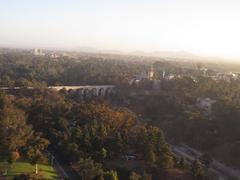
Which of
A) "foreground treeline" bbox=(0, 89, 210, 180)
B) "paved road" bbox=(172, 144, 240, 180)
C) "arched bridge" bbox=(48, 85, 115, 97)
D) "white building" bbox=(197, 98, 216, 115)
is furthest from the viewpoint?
"arched bridge" bbox=(48, 85, 115, 97)

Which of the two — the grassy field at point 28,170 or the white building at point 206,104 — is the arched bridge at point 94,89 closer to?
the white building at point 206,104

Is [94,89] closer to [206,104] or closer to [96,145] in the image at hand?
[206,104]

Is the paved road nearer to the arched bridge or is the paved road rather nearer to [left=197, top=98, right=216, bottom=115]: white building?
[left=197, top=98, right=216, bottom=115]: white building

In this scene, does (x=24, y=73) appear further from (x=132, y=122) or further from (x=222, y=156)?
(x=222, y=156)

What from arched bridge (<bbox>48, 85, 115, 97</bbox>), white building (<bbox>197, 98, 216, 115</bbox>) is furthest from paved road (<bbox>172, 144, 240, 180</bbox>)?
arched bridge (<bbox>48, 85, 115, 97</bbox>)

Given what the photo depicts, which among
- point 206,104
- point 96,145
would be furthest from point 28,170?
point 206,104

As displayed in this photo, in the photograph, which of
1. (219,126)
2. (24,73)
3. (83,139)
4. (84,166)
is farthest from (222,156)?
(24,73)

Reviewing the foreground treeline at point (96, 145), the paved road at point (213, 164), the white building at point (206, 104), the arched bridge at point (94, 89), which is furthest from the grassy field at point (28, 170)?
the arched bridge at point (94, 89)
